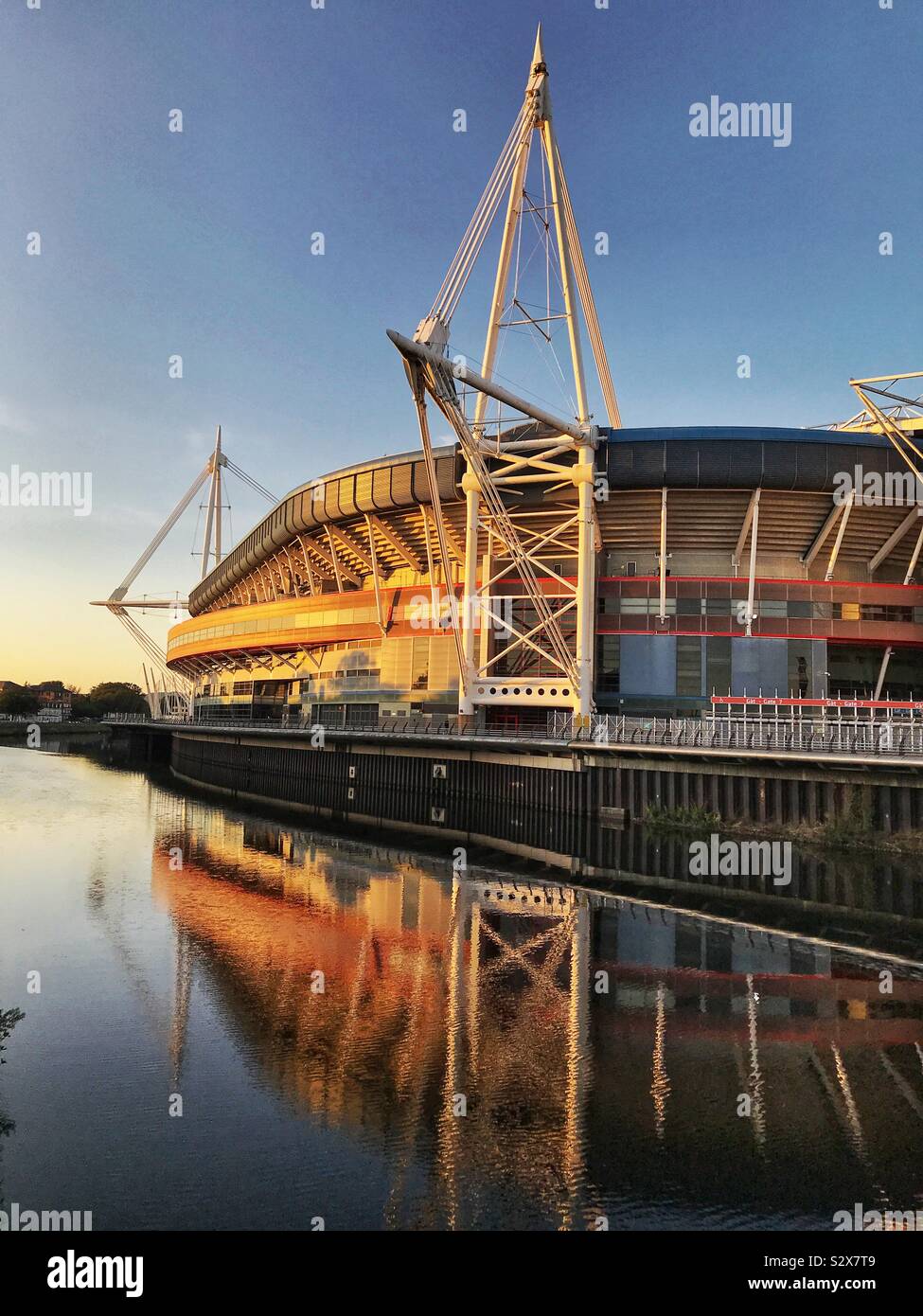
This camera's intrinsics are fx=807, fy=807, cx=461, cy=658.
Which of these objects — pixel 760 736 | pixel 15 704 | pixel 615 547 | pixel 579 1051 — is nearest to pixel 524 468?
pixel 615 547

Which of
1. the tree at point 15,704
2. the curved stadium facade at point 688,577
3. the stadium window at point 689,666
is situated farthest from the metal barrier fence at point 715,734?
the tree at point 15,704

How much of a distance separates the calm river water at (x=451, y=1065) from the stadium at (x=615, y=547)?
1848 cm

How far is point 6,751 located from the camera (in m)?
97.4

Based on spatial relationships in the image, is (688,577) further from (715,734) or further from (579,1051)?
(579,1051)

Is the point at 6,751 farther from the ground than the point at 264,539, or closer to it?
closer to it

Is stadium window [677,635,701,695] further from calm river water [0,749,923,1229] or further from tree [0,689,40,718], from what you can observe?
tree [0,689,40,718]

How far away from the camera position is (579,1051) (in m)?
12.3

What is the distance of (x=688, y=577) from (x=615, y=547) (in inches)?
174

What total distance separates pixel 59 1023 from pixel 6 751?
3817 inches

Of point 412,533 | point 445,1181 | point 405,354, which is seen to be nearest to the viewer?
point 445,1181

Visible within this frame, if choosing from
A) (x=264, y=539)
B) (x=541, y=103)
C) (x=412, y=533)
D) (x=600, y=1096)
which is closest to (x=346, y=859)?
(x=600, y=1096)

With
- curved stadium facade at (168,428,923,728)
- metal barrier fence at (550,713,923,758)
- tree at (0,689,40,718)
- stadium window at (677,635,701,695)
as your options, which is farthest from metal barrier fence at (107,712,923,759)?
tree at (0,689,40,718)

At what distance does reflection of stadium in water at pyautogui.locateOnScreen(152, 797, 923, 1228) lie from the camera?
870 centimetres
